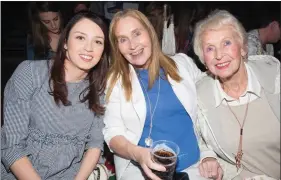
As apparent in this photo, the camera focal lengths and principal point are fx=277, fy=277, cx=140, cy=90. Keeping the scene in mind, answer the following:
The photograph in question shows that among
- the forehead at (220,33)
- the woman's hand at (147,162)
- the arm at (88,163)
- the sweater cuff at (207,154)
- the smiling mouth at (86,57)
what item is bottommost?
the arm at (88,163)

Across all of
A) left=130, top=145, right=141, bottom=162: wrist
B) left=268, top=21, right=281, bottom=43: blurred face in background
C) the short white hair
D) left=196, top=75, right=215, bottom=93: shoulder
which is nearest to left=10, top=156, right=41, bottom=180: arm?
left=130, top=145, right=141, bottom=162: wrist

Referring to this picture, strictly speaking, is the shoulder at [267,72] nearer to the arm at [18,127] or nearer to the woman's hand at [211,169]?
the woman's hand at [211,169]

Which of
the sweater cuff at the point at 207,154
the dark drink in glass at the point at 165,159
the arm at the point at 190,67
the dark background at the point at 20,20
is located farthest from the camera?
the dark background at the point at 20,20

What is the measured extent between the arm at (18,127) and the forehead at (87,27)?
482 mm

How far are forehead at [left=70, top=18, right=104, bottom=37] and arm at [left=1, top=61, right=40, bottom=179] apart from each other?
0.48 meters

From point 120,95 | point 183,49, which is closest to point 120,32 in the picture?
point 120,95

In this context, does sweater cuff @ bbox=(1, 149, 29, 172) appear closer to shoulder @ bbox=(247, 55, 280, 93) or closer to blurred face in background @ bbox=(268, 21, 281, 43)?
shoulder @ bbox=(247, 55, 280, 93)

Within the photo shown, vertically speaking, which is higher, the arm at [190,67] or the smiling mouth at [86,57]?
the smiling mouth at [86,57]

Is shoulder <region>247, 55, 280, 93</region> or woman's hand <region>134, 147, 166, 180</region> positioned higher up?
shoulder <region>247, 55, 280, 93</region>

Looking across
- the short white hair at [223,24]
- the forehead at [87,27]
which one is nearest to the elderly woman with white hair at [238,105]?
the short white hair at [223,24]

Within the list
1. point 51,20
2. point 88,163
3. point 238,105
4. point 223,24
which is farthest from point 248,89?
point 51,20

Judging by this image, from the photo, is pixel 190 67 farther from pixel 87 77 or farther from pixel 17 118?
pixel 17 118

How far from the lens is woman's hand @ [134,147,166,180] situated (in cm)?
169

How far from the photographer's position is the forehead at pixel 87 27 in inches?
82.8
